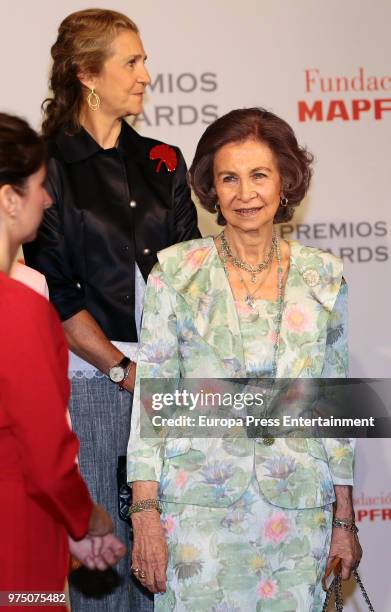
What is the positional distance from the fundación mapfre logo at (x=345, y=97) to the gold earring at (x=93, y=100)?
1226 millimetres

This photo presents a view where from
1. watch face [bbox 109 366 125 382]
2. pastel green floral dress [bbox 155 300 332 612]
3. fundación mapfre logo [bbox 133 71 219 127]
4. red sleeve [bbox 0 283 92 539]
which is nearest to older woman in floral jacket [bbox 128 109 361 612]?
pastel green floral dress [bbox 155 300 332 612]

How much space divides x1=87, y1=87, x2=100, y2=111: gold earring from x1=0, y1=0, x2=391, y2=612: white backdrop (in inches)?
34.3

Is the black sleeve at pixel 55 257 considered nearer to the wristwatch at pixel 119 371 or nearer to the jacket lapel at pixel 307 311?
the wristwatch at pixel 119 371

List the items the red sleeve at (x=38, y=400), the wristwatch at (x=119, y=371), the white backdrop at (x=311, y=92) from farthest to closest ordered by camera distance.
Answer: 1. the white backdrop at (x=311, y=92)
2. the wristwatch at (x=119, y=371)
3. the red sleeve at (x=38, y=400)

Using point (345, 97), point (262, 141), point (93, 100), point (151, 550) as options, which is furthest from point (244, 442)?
point (345, 97)

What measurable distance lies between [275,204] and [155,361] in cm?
57

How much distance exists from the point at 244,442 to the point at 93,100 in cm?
133

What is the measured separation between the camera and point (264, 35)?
4.88 metres

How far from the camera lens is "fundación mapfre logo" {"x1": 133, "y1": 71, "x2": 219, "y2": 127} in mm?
4844

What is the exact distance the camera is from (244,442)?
323cm

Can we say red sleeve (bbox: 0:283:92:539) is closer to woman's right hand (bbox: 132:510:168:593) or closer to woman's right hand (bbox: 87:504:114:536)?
woman's right hand (bbox: 87:504:114:536)

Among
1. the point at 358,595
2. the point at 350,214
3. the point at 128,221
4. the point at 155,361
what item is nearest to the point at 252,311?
the point at 155,361

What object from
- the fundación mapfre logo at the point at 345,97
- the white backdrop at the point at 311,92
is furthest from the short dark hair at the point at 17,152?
the fundación mapfre logo at the point at 345,97

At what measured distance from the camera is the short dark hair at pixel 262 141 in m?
3.41
